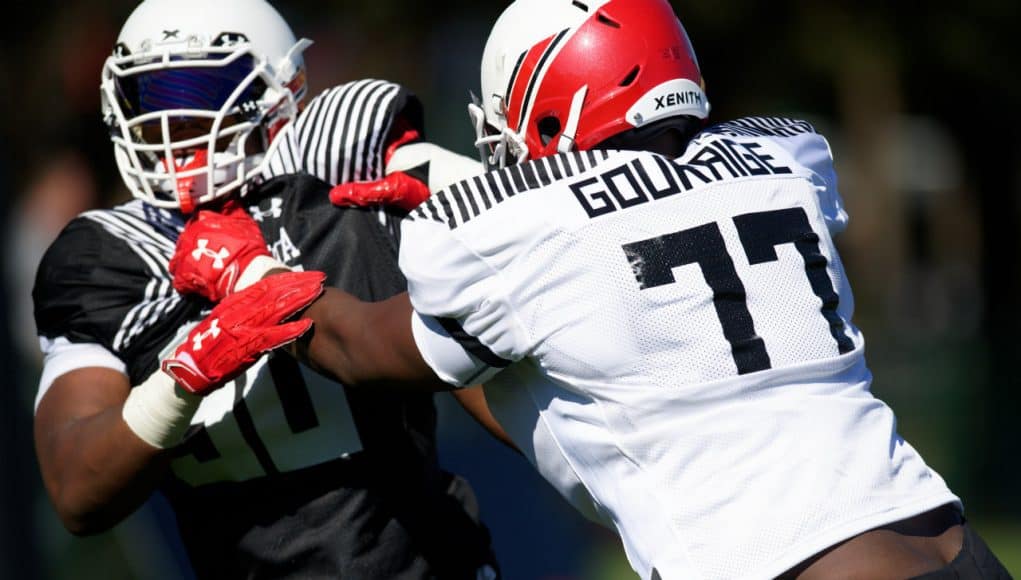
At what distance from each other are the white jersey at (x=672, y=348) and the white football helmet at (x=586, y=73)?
0.15 m

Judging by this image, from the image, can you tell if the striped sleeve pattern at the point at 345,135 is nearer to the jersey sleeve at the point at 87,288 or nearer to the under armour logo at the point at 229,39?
the under armour logo at the point at 229,39

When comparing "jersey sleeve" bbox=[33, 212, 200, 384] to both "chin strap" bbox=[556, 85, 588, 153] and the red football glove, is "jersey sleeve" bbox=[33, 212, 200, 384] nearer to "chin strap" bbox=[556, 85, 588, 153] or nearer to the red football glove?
the red football glove

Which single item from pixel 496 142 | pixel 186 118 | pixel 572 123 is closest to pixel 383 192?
pixel 496 142

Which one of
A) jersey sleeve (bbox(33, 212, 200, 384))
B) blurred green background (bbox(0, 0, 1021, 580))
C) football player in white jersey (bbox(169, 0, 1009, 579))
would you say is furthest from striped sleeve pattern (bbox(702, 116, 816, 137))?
blurred green background (bbox(0, 0, 1021, 580))

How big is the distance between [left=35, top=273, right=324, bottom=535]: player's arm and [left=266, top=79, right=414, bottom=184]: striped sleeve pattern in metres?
0.46

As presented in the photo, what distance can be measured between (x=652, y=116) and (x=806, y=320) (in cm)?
48

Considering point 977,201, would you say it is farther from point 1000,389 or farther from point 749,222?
point 749,222

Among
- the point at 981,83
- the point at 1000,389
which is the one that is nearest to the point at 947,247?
the point at 981,83

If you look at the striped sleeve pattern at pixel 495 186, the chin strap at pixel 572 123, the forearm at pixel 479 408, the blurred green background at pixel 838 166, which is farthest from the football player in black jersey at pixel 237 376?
the blurred green background at pixel 838 166

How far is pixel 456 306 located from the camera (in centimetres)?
227

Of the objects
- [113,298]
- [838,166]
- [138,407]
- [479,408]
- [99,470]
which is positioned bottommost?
[838,166]

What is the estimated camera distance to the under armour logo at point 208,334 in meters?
2.45

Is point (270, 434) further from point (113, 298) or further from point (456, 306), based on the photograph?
point (456, 306)

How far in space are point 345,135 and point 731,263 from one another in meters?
1.05
